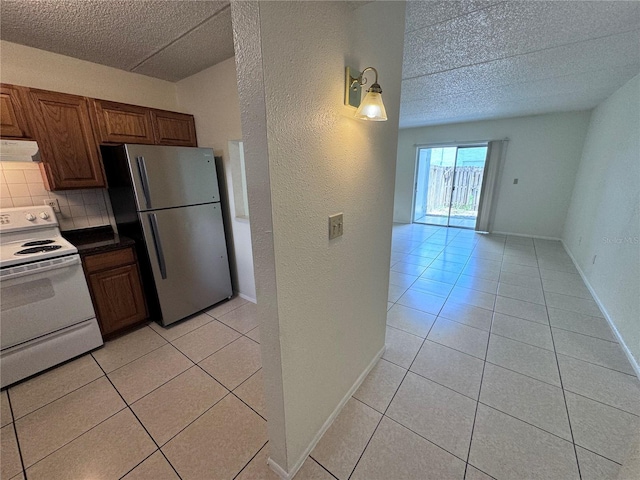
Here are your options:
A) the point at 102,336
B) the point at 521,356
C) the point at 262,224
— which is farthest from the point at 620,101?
the point at 102,336

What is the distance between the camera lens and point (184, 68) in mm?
2402

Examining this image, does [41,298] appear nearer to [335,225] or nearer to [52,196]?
[52,196]

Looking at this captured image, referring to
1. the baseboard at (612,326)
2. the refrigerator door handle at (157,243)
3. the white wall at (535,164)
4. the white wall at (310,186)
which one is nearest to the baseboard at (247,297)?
the refrigerator door handle at (157,243)

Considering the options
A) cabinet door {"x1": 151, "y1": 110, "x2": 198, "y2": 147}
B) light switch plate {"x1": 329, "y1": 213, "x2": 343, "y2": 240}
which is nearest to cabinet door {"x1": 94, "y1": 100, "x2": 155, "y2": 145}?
cabinet door {"x1": 151, "y1": 110, "x2": 198, "y2": 147}

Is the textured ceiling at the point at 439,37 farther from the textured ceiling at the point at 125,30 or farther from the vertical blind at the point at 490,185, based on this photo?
the vertical blind at the point at 490,185

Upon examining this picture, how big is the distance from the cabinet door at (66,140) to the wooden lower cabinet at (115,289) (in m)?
0.67

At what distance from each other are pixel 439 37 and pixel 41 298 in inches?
141

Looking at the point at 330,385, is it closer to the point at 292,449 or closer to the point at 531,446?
the point at 292,449

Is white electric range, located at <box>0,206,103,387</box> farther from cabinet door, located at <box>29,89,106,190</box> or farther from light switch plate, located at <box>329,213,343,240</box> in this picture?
light switch plate, located at <box>329,213,343,240</box>

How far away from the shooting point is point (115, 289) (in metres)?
2.18

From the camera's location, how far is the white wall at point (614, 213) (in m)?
2.11

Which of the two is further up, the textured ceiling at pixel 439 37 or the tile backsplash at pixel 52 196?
the textured ceiling at pixel 439 37

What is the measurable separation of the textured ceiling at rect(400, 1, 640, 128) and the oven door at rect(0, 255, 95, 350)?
9.95 ft

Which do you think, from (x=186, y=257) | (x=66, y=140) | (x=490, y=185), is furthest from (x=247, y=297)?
(x=490, y=185)
